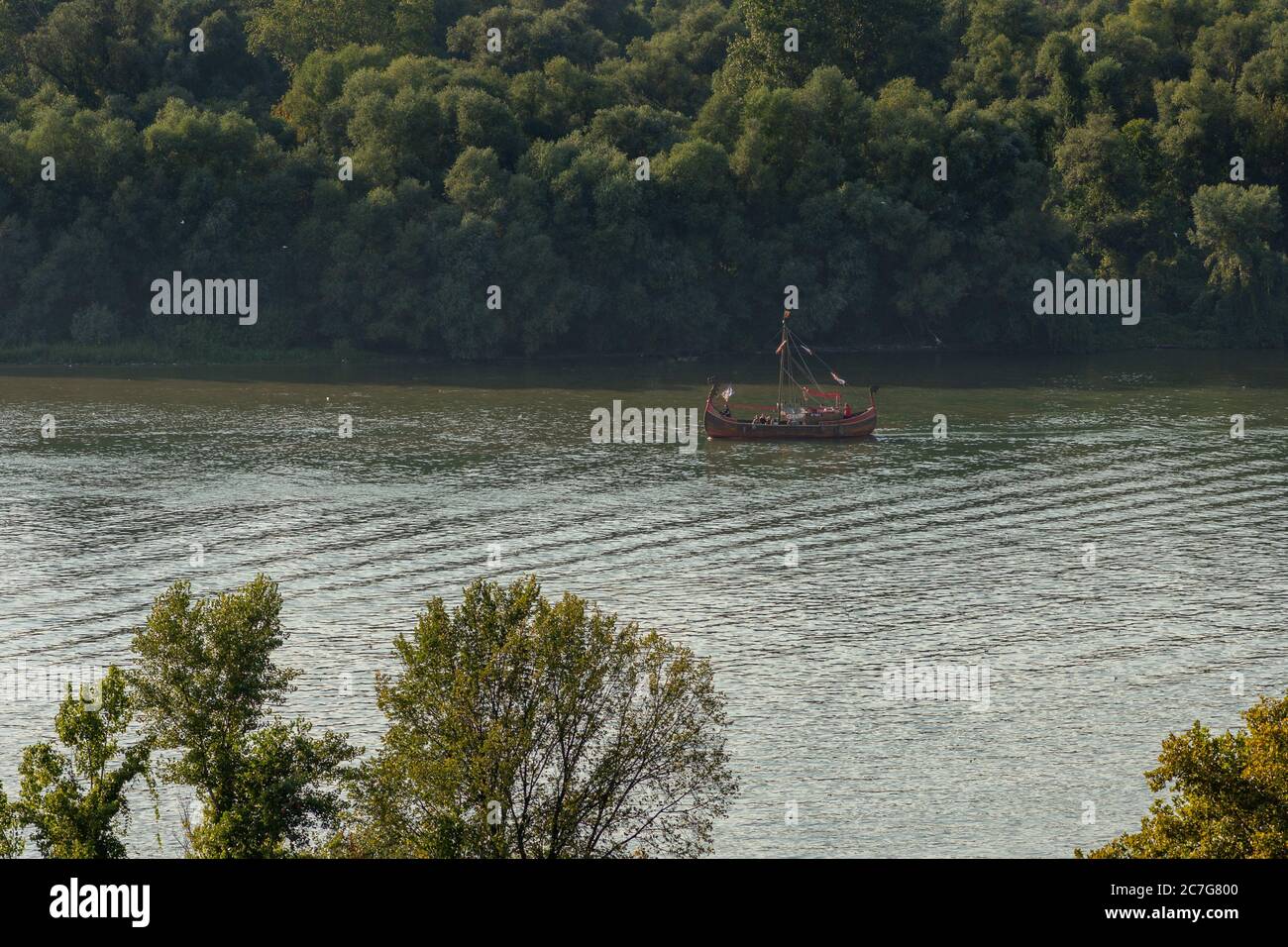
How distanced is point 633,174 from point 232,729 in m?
101

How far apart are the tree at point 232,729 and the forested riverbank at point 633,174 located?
90.0 metres

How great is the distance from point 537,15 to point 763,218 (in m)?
A: 33.4

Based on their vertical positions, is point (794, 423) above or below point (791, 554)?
above

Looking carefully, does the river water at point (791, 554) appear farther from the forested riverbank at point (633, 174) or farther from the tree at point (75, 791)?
the forested riverbank at point (633, 174)

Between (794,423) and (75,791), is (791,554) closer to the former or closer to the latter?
(794,423)

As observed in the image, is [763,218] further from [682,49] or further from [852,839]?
[852,839]

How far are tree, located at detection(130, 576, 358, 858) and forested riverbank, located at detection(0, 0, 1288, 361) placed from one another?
90.0 m

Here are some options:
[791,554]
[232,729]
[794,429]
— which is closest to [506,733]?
[232,729]

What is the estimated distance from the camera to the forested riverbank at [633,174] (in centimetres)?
12512

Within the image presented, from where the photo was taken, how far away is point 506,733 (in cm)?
3200

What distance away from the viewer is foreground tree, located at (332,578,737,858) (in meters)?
31.5
